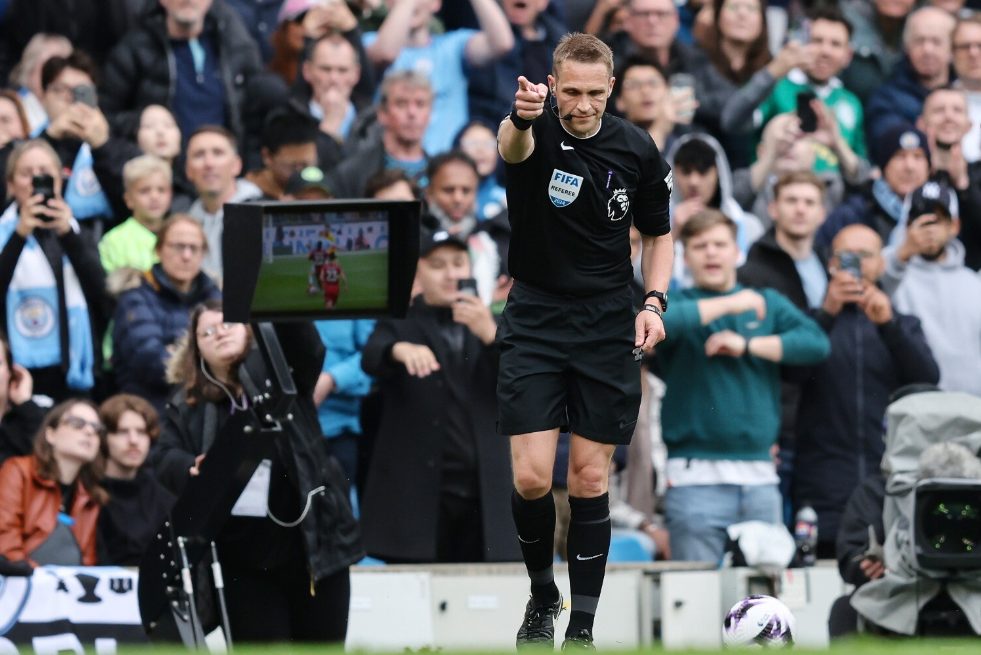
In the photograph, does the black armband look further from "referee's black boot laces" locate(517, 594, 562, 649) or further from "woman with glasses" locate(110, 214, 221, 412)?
"woman with glasses" locate(110, 214, 221, 412)

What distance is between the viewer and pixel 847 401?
11.4 m

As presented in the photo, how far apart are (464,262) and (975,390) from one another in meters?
3.92

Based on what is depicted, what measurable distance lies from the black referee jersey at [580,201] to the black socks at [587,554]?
3.03ft

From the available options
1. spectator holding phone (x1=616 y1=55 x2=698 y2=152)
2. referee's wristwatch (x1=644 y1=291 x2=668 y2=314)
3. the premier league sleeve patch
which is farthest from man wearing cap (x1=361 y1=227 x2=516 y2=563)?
the premier league sleeve patch

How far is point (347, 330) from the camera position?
10977 millimetres

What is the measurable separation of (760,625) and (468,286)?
132 inches

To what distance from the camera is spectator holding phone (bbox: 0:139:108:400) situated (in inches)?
433

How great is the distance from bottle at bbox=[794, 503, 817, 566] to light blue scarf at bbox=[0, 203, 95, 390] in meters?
4.73

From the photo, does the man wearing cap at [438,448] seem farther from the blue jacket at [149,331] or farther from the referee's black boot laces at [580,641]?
the referee's black boot laces at [580,641]

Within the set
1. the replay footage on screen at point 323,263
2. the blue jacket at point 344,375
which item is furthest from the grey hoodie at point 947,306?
the replay footage on screen at point 323,263

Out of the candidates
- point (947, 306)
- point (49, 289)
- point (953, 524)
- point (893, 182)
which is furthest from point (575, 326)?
point (893, 182)

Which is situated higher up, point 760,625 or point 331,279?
point 331,279

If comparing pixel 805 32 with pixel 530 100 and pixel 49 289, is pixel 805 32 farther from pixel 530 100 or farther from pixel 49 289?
pixel 530 100

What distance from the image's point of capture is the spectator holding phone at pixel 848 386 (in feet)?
36.9
